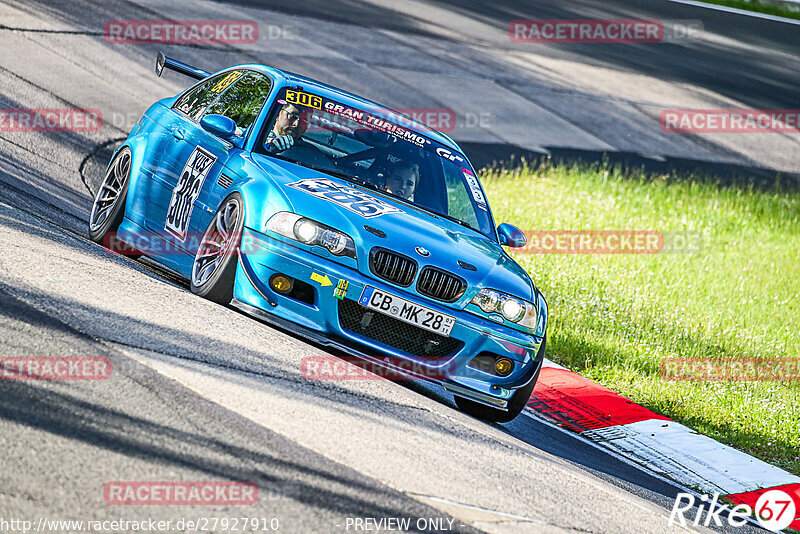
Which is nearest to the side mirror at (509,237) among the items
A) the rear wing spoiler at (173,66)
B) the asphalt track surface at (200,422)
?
the asphalt track surface at (200,422)

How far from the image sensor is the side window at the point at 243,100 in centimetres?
756

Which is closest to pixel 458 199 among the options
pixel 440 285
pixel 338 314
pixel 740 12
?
pixel 440 285

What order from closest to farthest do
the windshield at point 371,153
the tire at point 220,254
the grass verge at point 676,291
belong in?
the tire at point 220,254 < the windshield at point 371,153 < the grass verge at point 676,291

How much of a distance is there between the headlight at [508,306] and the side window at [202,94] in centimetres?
283

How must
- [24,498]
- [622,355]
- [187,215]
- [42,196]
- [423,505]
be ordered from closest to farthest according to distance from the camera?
1. [24,498]
2. [423,505]
3. [187,215]
4. [42,196]
5. [622,355]

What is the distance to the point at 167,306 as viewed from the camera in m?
6.12

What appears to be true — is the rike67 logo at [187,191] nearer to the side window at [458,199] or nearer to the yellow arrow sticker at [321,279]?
the yellow arrow sticker at [321,279]

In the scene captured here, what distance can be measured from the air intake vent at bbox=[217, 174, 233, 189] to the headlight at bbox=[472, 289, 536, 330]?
5.78 feet

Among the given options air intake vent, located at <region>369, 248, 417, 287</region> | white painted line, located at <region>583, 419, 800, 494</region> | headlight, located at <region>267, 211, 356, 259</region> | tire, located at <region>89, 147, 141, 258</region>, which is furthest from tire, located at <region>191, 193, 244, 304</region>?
white painted line, located at <region>583, 419, 800, 494</region>

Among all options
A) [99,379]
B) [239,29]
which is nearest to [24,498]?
[99,379]

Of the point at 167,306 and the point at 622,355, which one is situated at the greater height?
the point at 167,306

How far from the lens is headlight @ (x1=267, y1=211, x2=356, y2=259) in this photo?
625 centimetres

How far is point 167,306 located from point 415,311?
55.7 inches

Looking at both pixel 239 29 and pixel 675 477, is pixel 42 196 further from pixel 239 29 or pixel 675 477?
pixel 239 29
